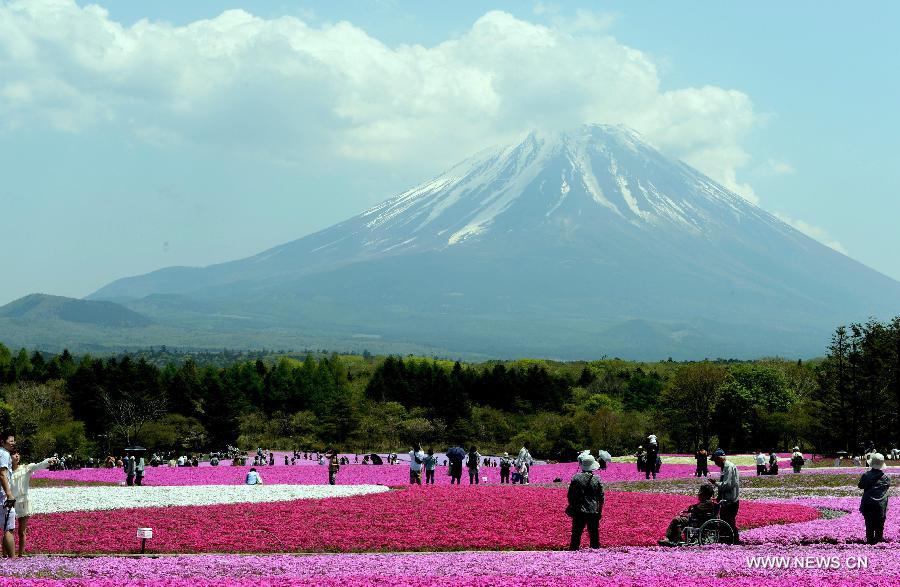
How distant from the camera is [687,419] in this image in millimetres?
105375

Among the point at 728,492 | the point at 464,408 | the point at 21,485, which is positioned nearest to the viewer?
the point at 21,485

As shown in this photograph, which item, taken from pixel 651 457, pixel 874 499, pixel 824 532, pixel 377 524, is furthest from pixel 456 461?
pixel 874 499

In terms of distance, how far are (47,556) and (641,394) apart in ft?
368

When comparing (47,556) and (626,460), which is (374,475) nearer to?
(626,460)

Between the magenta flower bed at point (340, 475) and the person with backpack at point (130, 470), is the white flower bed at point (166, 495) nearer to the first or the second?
the person with backpack at point (130, 470)

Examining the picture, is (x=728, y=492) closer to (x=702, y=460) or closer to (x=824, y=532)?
(x=824, y=532)

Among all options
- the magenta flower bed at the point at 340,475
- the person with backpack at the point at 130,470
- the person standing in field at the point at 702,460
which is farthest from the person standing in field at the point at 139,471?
the person standing in field at the point at 702,460

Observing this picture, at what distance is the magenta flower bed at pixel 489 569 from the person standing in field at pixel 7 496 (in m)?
0.56

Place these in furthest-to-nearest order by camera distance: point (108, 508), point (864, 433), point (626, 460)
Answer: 1. point (864, 433)
2. point (626, 460)
3. point (108, 508)

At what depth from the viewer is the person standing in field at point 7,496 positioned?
1920cm

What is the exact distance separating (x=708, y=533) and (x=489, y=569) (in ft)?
17.5

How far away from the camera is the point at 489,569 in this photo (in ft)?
62.2

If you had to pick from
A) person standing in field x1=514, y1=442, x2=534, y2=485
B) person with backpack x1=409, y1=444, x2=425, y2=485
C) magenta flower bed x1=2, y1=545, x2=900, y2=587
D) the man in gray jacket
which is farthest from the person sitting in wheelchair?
person standing in field x1=514, y1=442, x2=534, y2=485

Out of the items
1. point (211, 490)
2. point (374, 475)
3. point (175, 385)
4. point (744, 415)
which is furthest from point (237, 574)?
point (175, 385)
